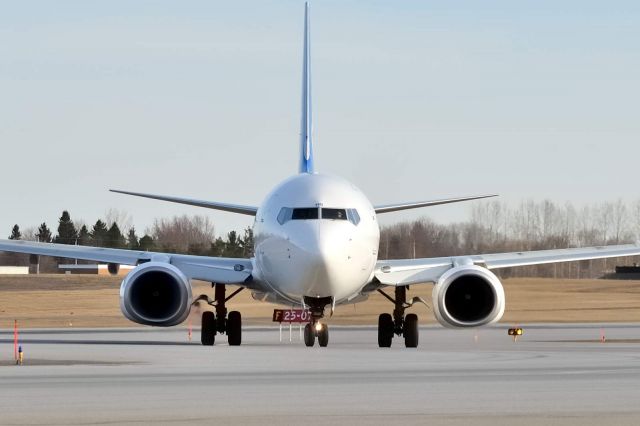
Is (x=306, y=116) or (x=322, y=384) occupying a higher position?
(x=306, y=116)

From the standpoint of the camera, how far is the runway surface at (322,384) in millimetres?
16531

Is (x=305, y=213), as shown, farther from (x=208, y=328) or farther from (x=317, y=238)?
(x=208, y=328)

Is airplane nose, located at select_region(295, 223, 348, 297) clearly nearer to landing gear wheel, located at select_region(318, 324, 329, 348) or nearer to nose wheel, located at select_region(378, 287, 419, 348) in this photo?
landing gear wheel, located at select_region(318, 324, 329, 348)

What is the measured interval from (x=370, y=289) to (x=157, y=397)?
1787cm

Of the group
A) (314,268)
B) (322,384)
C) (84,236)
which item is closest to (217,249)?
(314,268)

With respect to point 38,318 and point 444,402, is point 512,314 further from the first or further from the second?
point 444,402

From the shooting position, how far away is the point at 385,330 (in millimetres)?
36219

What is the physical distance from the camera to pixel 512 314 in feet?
196

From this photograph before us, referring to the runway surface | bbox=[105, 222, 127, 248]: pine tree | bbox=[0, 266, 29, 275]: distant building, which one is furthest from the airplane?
bbox=[0, 266, 29, 275]: distant building

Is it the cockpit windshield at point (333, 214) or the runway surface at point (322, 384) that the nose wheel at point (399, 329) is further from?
the cockpit windshield at point (333, 214)

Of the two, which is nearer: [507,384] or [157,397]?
[157,397]

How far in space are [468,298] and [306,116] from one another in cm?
941

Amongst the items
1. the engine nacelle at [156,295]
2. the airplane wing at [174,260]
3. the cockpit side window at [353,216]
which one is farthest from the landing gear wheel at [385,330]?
the engine nacelle at [156,295]

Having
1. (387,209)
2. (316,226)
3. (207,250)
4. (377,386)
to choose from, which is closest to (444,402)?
(377,386)
